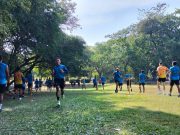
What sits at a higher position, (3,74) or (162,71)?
(162,71)

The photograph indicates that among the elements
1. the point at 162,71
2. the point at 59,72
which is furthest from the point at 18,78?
the point at 162,71

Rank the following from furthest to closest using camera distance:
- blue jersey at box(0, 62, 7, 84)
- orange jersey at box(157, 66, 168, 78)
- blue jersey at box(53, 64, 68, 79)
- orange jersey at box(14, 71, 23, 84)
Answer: orange jersey at box(14, 71, 23, 84)
orange jersey at box(157, 66, 168, 78)
blue jersey at box(53, 64, 68, 79)
blue jersey at box(0, 62, 7, 84)

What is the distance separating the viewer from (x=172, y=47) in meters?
81.4

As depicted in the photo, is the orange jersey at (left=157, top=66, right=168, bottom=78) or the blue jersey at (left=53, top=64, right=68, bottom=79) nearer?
the blue jersey at (left=53, top=64, right=68, bottom=79)

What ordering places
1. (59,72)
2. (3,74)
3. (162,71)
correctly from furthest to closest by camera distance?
(162,71)
(59,72)
(3,74)

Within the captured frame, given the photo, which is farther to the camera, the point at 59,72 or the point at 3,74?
the point at 59,72

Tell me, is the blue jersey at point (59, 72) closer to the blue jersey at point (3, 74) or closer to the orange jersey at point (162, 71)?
the blue jersey at point (3, 74)

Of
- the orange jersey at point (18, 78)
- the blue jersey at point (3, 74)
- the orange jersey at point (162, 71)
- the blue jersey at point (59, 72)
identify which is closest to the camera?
the blue jersey at point (3, 74)

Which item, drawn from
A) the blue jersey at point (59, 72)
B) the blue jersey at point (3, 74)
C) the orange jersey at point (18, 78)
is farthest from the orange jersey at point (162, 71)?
the blue jersey at point (3, 74)

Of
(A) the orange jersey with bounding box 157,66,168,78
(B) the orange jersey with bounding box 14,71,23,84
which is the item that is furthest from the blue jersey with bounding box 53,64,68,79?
(B) the orange jersey with bounding box 14,71,23,84

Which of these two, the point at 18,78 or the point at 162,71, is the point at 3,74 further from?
the point at 162,71

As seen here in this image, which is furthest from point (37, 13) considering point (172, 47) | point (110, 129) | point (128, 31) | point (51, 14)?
point (128, 31)

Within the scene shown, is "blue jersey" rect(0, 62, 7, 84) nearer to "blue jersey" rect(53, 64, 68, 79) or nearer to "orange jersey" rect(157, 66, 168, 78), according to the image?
"blue jersey" rect(53, 64, 68, 79)

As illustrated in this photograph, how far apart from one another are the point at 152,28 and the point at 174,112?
74273mm
